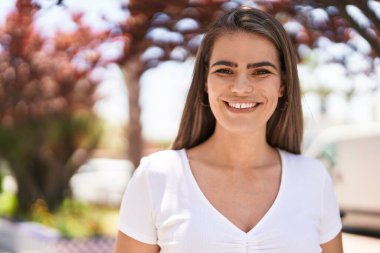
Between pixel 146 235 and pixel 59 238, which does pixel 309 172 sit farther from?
pixel 59 238

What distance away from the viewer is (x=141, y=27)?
286 centimetres

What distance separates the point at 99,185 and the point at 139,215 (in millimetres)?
12695

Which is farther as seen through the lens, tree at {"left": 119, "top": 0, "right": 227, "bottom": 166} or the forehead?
tree at {"left": 119, "top": 0, "right": 227, "bottom": 166}

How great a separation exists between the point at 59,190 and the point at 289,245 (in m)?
8.92

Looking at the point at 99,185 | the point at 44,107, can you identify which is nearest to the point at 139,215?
the point at 44,107

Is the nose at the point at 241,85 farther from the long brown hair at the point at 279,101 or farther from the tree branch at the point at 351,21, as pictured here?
the tree branch at the point at 351,21

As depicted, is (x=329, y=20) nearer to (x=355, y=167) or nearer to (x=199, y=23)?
(x=199, y=23)

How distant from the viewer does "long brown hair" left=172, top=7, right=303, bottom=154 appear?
1.91 metres

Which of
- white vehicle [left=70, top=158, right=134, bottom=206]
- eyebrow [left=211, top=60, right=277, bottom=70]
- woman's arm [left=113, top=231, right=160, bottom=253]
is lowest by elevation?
white vehicle [left=70, top=158, right=134, bottom=206]

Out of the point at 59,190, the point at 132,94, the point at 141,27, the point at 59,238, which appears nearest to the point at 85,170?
the point at 59,190

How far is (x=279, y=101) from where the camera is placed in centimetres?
216

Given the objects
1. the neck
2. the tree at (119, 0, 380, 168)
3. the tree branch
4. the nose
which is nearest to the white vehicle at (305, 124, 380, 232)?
the tree at (119, 0, 380, 168)

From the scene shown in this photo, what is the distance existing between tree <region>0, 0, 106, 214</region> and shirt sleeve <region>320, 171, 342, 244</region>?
1217 millimetres

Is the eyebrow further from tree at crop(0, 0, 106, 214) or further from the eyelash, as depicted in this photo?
tree at crop(0, 0, 106, 214)
